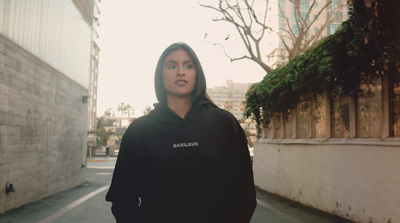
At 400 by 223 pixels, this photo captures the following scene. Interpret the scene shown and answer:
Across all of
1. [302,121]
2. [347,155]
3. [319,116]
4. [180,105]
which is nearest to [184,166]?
[180,105]

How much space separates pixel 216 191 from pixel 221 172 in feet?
0.36

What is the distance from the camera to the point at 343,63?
7.08m

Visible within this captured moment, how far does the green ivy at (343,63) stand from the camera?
4.92 meters

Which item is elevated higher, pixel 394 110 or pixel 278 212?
pixel 394 110

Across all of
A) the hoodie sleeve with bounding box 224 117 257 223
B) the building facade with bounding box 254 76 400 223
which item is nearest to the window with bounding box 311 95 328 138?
the building facade with bounding box 254 76 400 223

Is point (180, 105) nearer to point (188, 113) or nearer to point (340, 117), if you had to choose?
point (188, 113)

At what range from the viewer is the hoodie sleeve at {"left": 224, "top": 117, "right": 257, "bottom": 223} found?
2.22 meters

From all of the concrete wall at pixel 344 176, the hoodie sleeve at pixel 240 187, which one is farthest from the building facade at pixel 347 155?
the hoodie sleeve at pixel 240 187

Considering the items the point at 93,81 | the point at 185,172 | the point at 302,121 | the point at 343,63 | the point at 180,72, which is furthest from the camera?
the point at 93,81

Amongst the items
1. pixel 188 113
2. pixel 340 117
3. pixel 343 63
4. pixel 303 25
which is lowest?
pixel 188 113

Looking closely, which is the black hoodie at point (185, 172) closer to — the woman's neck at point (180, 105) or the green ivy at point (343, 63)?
the woman's neck at point (180, 105)

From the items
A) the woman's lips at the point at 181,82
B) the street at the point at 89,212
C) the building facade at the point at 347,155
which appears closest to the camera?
the woman's lips at the point at 181,82

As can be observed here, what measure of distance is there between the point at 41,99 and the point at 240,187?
8.82 metres

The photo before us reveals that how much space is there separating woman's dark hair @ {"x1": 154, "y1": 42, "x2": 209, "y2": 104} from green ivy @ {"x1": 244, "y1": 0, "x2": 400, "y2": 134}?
2.88m
